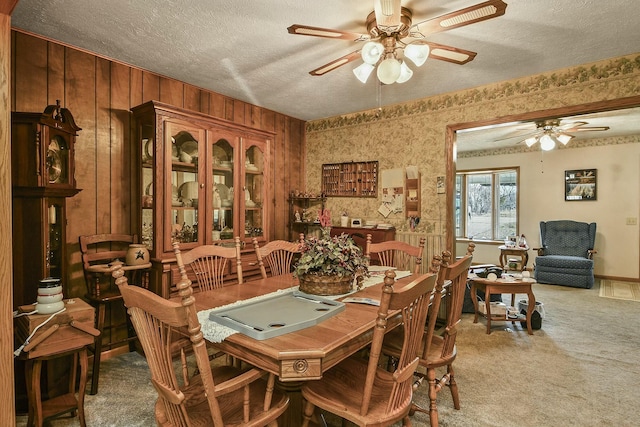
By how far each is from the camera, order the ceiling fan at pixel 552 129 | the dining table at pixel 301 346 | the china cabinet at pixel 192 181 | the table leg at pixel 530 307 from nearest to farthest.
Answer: the dining table at pixel 301 346 < the china cabinet at pixel 192 181 < the table leg at pixel 530 307 < the ceiling fan at pixel 552 129

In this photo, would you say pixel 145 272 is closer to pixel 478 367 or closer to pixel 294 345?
pixel 294 345

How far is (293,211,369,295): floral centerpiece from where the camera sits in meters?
1.92

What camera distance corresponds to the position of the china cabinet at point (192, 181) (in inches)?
111

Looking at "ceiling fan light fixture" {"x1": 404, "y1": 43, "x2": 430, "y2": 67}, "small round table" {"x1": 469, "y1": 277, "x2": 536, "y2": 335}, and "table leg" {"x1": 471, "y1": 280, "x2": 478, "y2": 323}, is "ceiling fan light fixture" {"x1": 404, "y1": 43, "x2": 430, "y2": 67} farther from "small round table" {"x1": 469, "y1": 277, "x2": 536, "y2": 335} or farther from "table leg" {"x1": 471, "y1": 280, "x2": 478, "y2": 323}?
"table leg" {"x1": 471, "y1": 280, "x2": 478, "y2": 323}

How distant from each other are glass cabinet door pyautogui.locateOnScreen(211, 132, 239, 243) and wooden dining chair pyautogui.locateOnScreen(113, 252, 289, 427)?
1956 millimetres

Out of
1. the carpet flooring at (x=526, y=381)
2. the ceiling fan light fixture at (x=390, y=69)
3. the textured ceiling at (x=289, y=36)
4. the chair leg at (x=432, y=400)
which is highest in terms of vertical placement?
the textured ceiling at (x=289, y=36)

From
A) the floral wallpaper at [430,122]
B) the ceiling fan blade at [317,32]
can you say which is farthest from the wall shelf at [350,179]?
the ceiling fan blade at [317,32]

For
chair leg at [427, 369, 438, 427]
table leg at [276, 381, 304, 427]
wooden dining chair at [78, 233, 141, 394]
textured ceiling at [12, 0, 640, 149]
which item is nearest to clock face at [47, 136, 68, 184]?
wooden dining chair at [78, 233, 141, 394]

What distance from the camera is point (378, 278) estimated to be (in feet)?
7.85

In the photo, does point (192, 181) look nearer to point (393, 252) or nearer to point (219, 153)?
point (219, 153)

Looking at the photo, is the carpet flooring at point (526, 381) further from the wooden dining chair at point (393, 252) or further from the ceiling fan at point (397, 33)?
the ceiling fan at point (397, 33)

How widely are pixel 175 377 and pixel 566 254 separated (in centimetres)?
652

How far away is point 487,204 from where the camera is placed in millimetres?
7262

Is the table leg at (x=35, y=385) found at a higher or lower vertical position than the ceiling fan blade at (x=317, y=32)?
lower
